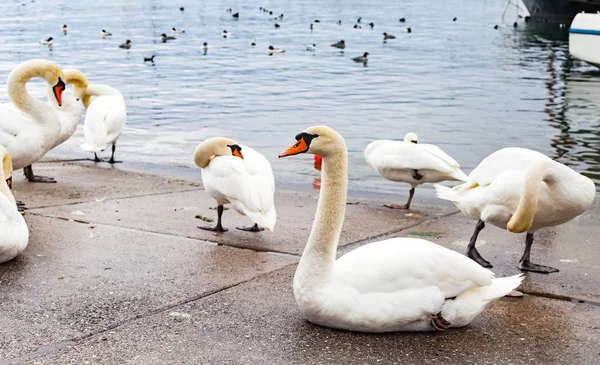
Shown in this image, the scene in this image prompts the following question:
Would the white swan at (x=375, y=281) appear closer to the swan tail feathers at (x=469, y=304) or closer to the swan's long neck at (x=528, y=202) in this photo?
the swan tail feathers at (x=469, y=304)

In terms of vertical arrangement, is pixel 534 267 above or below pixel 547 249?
above

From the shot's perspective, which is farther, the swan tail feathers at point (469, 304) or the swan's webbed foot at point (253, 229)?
the swan's webbed foot at point (253, 229)

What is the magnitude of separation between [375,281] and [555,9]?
195 feet

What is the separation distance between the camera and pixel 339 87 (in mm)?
25891

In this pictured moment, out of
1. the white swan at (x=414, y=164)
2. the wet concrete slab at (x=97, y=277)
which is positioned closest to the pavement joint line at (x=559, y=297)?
the wet concrete slab at (x=97, y=277)

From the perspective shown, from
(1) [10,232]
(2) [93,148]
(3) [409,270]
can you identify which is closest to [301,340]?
(3) [409,270]

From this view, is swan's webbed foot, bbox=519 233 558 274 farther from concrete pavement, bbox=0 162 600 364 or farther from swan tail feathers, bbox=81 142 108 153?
swan tail feathers, bbox=81 142 108 153

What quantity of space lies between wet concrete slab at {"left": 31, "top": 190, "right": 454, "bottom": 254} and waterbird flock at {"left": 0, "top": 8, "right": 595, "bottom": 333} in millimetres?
234

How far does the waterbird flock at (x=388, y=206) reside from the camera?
4.51 metres

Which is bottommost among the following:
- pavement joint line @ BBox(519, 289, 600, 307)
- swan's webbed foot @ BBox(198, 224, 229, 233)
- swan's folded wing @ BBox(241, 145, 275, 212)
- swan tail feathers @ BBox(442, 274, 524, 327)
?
swan's webbed foot @ BBox(198, 224, 229, 233)

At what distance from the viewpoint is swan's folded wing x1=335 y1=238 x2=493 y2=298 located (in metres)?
4.51

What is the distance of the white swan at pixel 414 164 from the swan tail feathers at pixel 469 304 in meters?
4.04

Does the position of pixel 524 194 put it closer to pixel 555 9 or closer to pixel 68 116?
pixel 68 116

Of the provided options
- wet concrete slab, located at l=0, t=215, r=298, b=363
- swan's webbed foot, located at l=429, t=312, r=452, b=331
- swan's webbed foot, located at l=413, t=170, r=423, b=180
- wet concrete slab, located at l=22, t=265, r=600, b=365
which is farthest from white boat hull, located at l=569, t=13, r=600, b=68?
swan's webbed foot, located at l=429, t=312, r=452, b=331
